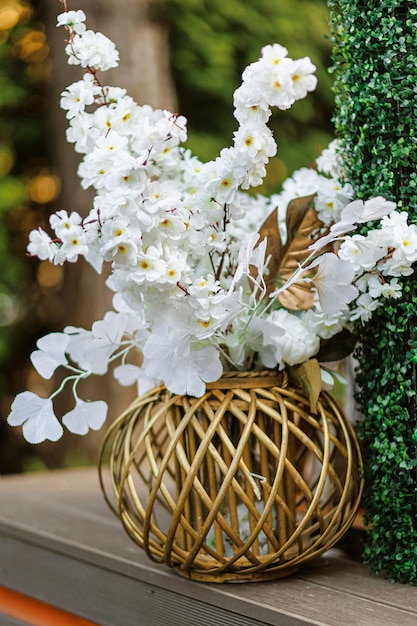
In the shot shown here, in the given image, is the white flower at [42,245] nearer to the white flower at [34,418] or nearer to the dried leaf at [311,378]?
the white flower at [34,418]

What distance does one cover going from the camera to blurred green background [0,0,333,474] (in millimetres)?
3545

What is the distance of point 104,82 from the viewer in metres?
3.02

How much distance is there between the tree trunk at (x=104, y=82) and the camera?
3049 millimetres

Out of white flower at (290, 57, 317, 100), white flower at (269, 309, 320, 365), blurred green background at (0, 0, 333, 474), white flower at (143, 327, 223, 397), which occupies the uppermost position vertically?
blurred green background at (0, 0, 333, 474)

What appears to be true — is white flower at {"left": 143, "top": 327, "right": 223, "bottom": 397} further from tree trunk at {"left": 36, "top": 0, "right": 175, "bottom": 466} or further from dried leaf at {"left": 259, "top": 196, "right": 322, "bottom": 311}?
tree trunk at {"left": 36, "top": 0, "right": 175, "bottom": 466}

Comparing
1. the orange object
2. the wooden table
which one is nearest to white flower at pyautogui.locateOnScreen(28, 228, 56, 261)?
the wooden table

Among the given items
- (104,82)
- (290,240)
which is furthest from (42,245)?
(104,82)

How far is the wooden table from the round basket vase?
0.04 meters

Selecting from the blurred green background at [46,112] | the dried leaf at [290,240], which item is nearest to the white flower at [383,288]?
the dried leaf at [290,240]

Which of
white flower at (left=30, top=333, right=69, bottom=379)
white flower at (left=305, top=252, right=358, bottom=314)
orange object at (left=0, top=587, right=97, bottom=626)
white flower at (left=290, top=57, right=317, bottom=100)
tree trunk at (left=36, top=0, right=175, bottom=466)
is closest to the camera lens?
white flower at (left=290, top=57, right=317, bottom=100)

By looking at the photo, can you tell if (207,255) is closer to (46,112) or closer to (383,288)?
(383,288)

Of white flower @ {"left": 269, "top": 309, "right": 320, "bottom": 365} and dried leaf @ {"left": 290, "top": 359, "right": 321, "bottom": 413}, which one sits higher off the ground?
white flower @ {"left": 269, "top": 309, "right": 320, "bottom": 365}

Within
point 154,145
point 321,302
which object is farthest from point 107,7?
point 321,302

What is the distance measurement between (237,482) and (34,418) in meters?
0.31
